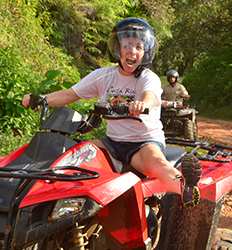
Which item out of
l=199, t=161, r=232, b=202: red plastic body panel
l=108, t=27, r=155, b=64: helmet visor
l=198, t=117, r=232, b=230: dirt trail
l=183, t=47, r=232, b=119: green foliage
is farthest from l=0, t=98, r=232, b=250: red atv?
l=183, t=47, r=232, b=119: green foliage

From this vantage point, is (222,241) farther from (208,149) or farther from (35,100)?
(35,100)

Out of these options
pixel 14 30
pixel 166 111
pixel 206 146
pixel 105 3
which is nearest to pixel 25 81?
pixel 14 30

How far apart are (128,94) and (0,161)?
95cm

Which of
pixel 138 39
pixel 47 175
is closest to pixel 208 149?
pixel 138 39

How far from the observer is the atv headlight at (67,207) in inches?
104

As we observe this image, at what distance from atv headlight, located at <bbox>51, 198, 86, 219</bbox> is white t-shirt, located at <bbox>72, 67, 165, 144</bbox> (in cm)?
101

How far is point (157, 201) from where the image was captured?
143 inches

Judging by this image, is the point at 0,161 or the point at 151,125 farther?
the point at 151,125

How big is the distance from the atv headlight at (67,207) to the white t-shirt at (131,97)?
1.01 m

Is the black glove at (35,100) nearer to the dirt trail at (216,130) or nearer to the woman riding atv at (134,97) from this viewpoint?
the woman riding atv at (134,97)

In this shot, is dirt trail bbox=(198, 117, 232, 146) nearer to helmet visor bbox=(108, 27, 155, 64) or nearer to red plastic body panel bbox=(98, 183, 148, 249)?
helmet visor bbox=(108, 27, 155, 64)

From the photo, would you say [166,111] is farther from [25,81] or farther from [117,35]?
[117,35]

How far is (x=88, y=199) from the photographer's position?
8.57 ft

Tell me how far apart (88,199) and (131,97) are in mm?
1189
